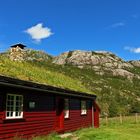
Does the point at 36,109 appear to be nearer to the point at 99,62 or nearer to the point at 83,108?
the point at 83,108

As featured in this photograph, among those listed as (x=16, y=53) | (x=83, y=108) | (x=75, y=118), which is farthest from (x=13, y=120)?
(x=83, y=108)

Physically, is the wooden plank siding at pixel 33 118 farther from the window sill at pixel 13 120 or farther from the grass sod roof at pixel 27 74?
the grass sod roof at pixel 27 74

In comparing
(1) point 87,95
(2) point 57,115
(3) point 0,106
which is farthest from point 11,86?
(1) point 87,95

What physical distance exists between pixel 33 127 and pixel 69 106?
19.7 ft

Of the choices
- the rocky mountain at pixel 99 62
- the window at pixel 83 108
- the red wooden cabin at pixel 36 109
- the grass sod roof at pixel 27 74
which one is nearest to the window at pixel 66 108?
the red wooden cabin at pixel 36 109

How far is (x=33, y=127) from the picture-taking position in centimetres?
1766

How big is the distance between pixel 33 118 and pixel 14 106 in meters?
2.08

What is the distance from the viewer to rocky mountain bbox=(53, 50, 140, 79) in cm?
11369

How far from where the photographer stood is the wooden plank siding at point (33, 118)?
590 inches

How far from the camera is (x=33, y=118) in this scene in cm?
1767

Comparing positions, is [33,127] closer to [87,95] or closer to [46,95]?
[46,95]

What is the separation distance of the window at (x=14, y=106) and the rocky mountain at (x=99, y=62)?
93878 millimetres

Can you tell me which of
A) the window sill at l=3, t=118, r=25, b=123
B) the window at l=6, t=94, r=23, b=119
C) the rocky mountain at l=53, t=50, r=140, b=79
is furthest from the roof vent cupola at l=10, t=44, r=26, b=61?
the rocky mountain at l=53, t=50, r=140, b=79

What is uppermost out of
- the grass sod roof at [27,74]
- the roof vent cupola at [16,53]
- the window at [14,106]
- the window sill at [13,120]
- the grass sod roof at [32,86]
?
the roof vent cupola at [16,53]
